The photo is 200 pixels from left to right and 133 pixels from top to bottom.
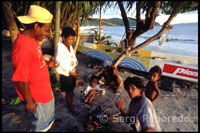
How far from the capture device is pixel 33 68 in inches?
58.9

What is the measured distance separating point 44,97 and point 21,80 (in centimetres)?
51

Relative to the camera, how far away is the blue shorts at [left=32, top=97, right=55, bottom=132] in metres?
1.73

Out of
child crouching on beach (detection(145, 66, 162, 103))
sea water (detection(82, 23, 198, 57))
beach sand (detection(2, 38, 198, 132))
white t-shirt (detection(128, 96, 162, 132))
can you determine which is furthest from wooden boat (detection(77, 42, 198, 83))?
white t-shirt (detection(128, 96, 162, 132))

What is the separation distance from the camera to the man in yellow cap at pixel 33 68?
130cm

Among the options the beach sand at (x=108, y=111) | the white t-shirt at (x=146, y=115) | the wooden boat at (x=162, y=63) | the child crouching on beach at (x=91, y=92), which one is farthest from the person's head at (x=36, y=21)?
the wooden boat at (x=162, y=63)

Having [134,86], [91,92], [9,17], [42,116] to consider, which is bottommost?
[91,92]

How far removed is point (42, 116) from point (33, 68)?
0.82 m

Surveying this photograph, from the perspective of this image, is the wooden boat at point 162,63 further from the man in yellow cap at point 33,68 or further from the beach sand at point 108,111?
the man in yellow cap at point 33,68

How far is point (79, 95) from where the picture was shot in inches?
149

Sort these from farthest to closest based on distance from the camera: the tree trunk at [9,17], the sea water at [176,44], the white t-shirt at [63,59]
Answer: the sea water at [176,44], the tree trunk at [9,17], the white t-shirt at [63,59]

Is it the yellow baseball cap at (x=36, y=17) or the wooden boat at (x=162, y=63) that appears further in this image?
the wooden boat at (x=162, y=63)

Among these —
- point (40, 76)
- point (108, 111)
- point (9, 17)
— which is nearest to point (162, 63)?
point (108, 111)

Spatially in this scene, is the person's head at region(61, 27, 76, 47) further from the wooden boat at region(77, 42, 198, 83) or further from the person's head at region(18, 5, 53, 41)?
the wooden boat at region(77, 42, 198, 83)

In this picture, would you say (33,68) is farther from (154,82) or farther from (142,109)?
(154,82)
